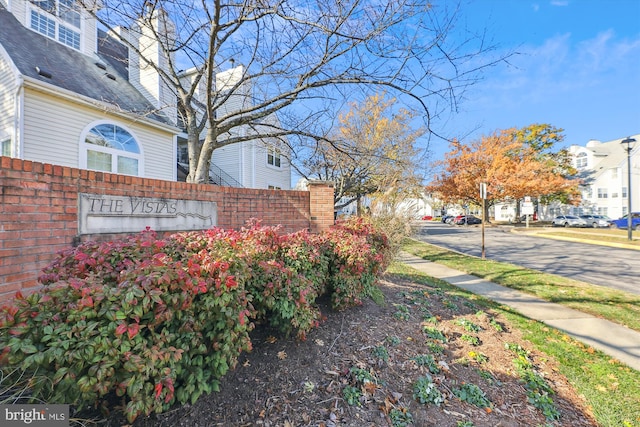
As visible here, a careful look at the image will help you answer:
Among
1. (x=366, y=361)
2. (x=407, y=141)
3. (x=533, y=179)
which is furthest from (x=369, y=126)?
(x=533, y=179)

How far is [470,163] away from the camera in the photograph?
29.8 metres

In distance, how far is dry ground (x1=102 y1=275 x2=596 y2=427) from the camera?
89.6 inches

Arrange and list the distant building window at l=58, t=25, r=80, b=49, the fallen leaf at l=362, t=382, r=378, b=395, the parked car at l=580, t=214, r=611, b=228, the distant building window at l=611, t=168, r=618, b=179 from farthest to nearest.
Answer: the distant building window at l=611, t=168, r=618, b=179, the parked car at l=580, t=214, r=611, b=228, the distant building window at l=58, t=25, r=80, b=49, the fallen leaf at l=362, t=382, r=378, b=395

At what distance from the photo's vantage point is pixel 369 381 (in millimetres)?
2707

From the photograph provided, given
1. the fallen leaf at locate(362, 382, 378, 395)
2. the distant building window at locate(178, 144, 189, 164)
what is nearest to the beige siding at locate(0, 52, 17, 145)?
the distant building window at locate(178, 144, 189, 164)

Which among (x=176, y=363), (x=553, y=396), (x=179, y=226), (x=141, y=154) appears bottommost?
(x=553, y=396)

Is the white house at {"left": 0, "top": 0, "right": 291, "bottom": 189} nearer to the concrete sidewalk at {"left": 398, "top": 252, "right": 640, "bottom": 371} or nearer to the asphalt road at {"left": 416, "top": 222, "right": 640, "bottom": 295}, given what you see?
the concrete sidewalk at {"left": 398, "top": 252, "right": 640, "bottom": 371}

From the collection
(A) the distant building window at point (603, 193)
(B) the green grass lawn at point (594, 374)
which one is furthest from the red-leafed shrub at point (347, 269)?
(A) the distant building window at point (603, 193)

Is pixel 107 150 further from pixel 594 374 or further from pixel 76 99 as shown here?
pixel 594 374

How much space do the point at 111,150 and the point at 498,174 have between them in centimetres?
3123

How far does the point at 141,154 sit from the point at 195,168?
4.58 metres

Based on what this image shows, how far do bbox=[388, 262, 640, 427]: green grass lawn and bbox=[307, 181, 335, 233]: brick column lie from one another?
3912 mm

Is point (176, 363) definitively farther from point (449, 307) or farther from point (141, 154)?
point (141, 154)

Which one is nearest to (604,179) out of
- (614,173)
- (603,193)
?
(614,173)
